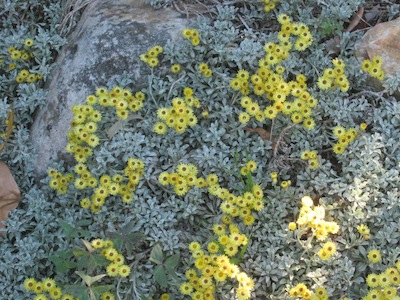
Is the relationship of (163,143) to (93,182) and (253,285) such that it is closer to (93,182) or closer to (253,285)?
(93,182)

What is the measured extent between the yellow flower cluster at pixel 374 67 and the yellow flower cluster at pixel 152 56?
113 centimetres

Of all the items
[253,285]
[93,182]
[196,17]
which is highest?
[196,17]

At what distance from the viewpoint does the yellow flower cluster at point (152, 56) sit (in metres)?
4.07

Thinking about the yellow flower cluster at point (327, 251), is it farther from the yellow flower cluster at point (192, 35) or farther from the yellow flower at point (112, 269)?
the yellow flower cluster at point (192, 35)

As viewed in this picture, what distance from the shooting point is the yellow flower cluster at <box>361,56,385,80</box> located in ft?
13.1

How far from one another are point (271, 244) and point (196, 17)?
4.78ft

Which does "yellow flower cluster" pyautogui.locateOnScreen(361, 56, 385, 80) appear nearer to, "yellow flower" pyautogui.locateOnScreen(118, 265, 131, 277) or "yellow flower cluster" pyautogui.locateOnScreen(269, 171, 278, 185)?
"yellow flower cluster" pyautogui.locateOnScreen(269, 171, 278, 185)

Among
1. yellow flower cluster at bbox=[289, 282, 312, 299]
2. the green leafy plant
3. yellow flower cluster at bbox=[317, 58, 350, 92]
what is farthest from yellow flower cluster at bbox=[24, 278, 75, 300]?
yellow flower cluster at bbox=[317, 58, 350, 92]

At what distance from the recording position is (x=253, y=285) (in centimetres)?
358

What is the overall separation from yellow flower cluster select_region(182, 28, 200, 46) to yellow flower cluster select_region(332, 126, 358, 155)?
91 centimetres

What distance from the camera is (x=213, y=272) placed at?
140 inches

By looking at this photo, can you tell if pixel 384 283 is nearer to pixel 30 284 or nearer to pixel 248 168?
pixel 248 168

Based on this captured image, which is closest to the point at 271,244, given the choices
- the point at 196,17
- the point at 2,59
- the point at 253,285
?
the point at 253,285

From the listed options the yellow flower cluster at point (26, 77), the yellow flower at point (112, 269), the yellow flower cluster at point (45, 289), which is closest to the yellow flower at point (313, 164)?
the yellow flower at point (112, 269)
